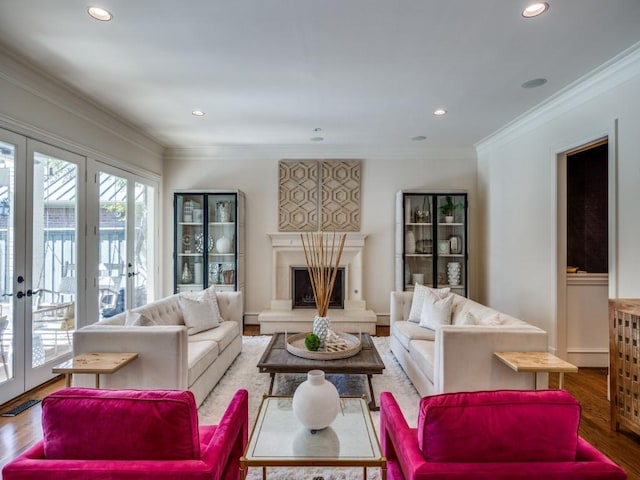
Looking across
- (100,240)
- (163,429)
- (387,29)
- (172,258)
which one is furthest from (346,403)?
(172,258)

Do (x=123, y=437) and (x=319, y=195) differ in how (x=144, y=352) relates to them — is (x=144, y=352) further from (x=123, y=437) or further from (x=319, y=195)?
(x=319, y=195)

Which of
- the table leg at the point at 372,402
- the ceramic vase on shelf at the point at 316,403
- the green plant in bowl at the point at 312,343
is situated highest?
the ceramic vase on shelf at the point at 316,403

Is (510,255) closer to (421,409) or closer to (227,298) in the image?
(227,298)

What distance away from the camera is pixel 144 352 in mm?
2461

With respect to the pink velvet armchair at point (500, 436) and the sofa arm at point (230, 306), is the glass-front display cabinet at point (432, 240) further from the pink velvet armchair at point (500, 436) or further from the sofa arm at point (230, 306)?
the pink velvet armchair at point (500, 436)

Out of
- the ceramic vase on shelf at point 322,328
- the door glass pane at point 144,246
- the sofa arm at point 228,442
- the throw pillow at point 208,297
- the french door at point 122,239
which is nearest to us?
the sofa arm at point 228,442

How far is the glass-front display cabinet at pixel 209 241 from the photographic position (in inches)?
215

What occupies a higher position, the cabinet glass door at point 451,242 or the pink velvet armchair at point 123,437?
the cabinet glass door at point 451,242

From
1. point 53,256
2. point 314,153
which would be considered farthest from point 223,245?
point 53,256

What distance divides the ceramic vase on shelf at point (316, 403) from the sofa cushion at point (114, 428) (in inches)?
21.5

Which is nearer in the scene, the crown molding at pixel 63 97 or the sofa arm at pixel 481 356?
the sofa arm at pixel 481 356

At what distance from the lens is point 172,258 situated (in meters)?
5.75

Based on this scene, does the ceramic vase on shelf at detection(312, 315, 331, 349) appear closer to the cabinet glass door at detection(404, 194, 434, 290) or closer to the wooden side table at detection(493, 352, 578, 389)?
the wooden side table at detection(493, 352, 578, 389)

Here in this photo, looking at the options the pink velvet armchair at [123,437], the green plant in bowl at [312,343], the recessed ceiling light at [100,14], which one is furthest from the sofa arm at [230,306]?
the pink velvet armchair at [123,437]
